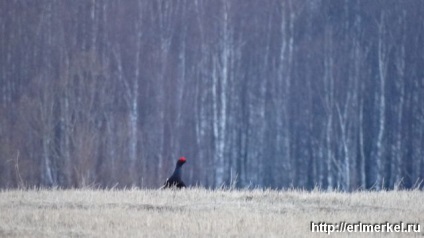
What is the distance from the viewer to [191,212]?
10352mm

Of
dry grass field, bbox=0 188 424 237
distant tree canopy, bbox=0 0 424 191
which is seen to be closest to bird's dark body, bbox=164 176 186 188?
dry grass field, bbox=0 188 424 237

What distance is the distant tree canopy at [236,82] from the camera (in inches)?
1143

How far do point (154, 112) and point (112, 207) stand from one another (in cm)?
1926

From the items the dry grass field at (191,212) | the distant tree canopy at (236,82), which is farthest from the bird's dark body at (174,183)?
the distant tree canopy at (236,82)

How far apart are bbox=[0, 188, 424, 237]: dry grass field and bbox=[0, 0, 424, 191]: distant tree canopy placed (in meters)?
16.3

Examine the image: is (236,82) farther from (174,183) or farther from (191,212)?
(191,212)

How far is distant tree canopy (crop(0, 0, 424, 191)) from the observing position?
29031mm

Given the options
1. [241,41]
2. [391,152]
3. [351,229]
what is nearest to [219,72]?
[241,41]

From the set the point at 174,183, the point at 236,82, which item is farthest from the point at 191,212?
the point at 236,82

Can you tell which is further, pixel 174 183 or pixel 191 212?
pixel 174 183

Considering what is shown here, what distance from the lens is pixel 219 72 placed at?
30375mm

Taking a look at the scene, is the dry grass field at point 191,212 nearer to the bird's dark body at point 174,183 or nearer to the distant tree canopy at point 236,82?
the bird's dark body at point 174,183

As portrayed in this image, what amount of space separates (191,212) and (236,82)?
20822 mm

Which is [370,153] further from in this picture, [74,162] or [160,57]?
[74,162]
